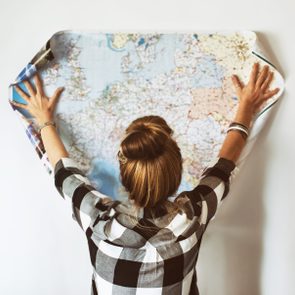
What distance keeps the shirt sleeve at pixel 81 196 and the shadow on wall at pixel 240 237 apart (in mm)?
366

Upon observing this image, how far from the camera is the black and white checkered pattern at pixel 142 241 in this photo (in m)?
0.82

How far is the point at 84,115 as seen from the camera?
107 centimetres

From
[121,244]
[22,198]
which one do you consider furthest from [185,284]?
[22,198]

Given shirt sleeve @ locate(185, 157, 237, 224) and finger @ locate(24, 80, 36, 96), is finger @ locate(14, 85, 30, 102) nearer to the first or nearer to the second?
finger @ locate(24, 80, 36, 96)

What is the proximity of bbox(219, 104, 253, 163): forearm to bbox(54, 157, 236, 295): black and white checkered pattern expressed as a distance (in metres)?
0.15

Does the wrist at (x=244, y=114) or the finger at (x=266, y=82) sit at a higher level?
the finger at (x=266, y=82)

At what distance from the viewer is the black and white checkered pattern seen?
819 mm

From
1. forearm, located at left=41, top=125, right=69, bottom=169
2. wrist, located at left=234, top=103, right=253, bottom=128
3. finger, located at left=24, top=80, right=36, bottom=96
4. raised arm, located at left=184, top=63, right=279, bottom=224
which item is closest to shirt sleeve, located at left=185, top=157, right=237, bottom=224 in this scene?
raised arm, located at left=184, top=63, right=279, bottom=224

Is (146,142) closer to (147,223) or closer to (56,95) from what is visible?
(147,223)

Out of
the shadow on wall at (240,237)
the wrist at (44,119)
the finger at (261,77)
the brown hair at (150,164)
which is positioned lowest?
the shadow on wall at (240,237)

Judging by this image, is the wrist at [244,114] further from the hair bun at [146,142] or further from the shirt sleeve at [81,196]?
the shirt sleeve at [81,196]

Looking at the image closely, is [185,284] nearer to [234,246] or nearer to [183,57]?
[234,246]

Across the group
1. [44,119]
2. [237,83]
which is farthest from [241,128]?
[44,119]

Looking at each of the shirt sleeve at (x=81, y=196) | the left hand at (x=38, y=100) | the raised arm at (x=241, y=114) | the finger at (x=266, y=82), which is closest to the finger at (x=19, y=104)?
the left hand at (x=38, y=100)
